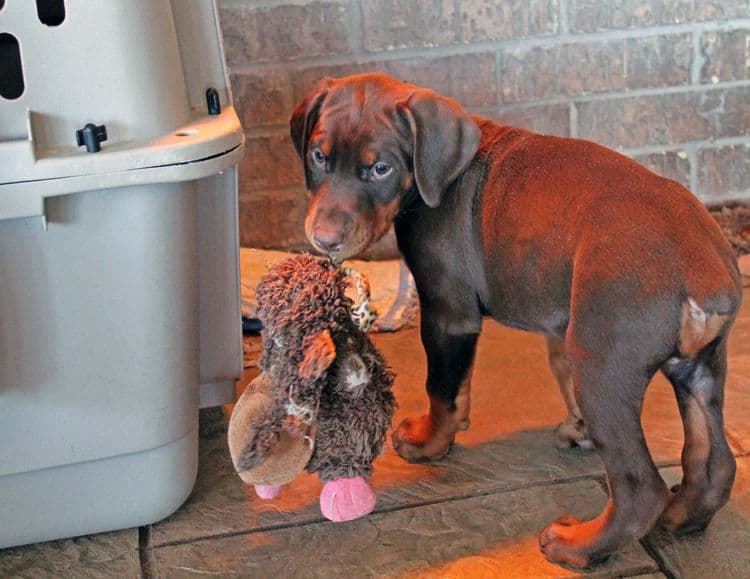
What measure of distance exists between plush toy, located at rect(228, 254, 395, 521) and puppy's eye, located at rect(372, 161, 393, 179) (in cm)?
23

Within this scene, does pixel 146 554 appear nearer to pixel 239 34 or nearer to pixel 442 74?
pixel 239 34

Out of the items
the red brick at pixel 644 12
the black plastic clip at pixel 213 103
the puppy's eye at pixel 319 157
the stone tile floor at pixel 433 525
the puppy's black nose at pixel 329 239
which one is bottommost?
the stone tile floor at pixel 433 525

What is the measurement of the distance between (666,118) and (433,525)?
1901 mm

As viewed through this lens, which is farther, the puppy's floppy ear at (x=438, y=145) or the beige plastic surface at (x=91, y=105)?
the puppy's floppy ear at (x=438, y=145)

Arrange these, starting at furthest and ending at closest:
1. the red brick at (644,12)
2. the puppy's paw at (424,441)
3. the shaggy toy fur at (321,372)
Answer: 1. the red brick at (644,12)
2. the puppy's paw at (424,441)
3. the shaggy toy fur at (321,372)

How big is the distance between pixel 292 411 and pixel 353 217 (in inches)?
15.7

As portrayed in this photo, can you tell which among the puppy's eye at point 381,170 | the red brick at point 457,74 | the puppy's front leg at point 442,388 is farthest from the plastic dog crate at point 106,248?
the red brick at point 457,74

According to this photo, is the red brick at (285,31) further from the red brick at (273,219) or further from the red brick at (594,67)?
the red brick at (594,67)

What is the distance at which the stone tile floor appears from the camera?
1.80 metres

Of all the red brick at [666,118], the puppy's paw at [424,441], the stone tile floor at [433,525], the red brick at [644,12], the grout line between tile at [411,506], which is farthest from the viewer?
the red brick at [666,118]

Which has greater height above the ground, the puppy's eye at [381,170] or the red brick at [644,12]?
the red brick at [644,12]

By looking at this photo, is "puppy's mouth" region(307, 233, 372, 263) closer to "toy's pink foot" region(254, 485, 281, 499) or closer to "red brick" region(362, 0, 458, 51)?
"toy's pink foot" region(254, 485, 281, 499)

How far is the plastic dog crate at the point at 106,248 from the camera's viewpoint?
1.58 m

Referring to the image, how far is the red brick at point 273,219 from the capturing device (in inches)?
125
